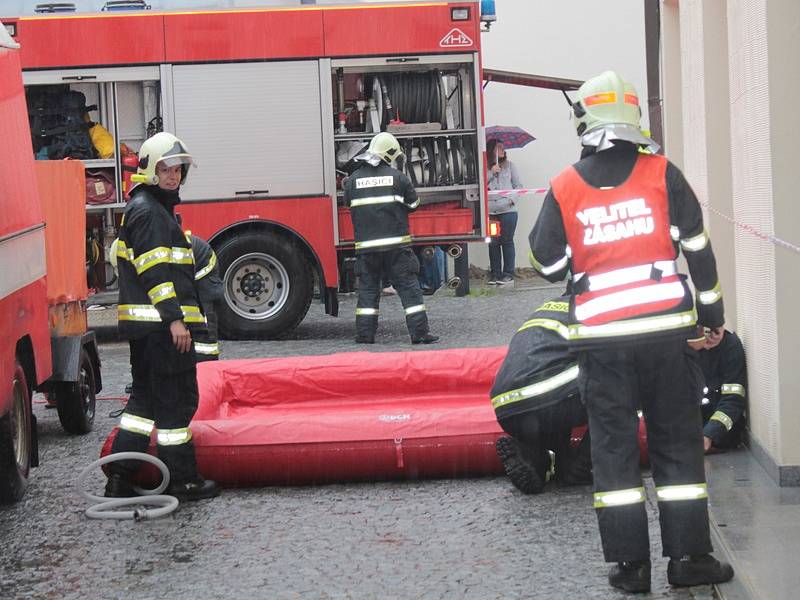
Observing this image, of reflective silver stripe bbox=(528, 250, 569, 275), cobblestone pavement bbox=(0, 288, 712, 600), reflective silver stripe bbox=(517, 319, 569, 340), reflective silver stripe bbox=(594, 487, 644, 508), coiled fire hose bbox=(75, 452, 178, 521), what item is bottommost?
cobblestone pavement bbox=(0, 288, 712, 600)

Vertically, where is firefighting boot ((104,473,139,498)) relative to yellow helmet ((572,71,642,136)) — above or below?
below

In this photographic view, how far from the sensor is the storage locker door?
44.7 ft

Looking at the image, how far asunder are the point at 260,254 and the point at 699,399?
28.9ft

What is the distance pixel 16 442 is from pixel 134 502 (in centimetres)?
84

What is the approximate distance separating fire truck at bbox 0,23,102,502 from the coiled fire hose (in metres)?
0.43

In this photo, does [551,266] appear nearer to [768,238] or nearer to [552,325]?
[768,238]

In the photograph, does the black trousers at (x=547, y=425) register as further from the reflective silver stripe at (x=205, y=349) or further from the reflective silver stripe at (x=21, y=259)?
the reflective silver stripe at (x=205, y=349)

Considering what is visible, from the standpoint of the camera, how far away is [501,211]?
18750 mm

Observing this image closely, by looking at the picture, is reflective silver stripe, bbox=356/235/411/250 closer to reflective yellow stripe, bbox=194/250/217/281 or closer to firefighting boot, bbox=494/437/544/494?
reflective yellow stripe, bbox=194/250/217/281

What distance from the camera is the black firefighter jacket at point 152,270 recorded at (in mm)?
6773

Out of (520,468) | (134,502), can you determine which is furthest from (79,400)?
(520,468)

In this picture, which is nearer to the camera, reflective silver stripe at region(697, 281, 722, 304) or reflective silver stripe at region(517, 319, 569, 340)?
reflective silver stripe at region(697, 281, 722, 304)

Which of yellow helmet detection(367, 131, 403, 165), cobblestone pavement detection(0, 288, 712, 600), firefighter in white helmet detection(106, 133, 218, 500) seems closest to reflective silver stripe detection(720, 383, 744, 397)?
cobblestone pavement detection(0, 288, 712, 600)

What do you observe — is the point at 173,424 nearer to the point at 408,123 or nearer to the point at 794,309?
the point at 794,309
